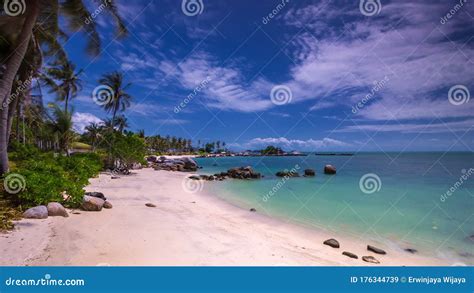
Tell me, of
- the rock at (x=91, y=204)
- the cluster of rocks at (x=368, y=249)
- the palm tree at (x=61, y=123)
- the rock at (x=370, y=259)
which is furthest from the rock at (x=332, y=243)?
the palm tree at (x=61, y=123)

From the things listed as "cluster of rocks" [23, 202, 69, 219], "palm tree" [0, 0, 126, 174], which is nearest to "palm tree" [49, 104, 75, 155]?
"palm tree" [0, 0, 126, 174]

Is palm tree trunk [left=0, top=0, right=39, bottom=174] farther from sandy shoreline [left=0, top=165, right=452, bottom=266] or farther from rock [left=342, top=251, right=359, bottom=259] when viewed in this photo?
rock [left=342, top=251, right=359, bottom=259]

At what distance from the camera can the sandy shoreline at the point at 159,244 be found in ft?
16.5

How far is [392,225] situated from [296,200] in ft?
21.6

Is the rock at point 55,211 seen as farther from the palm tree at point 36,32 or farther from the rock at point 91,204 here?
the palm tree at point 36,32

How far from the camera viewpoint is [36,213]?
22.8 ft

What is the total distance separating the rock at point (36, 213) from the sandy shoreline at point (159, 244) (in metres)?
0.22

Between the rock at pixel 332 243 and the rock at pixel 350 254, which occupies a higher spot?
the rock at pixel 350 254

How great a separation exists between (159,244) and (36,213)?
383 cm

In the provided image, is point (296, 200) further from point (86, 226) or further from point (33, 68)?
point (33, 68)

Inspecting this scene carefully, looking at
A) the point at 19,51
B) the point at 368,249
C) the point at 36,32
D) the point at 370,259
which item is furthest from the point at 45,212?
the point at 36,32

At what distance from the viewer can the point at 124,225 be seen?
291 inches

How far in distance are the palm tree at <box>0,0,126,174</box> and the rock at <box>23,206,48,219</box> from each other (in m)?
4.85

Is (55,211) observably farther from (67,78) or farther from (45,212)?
(67,78)
